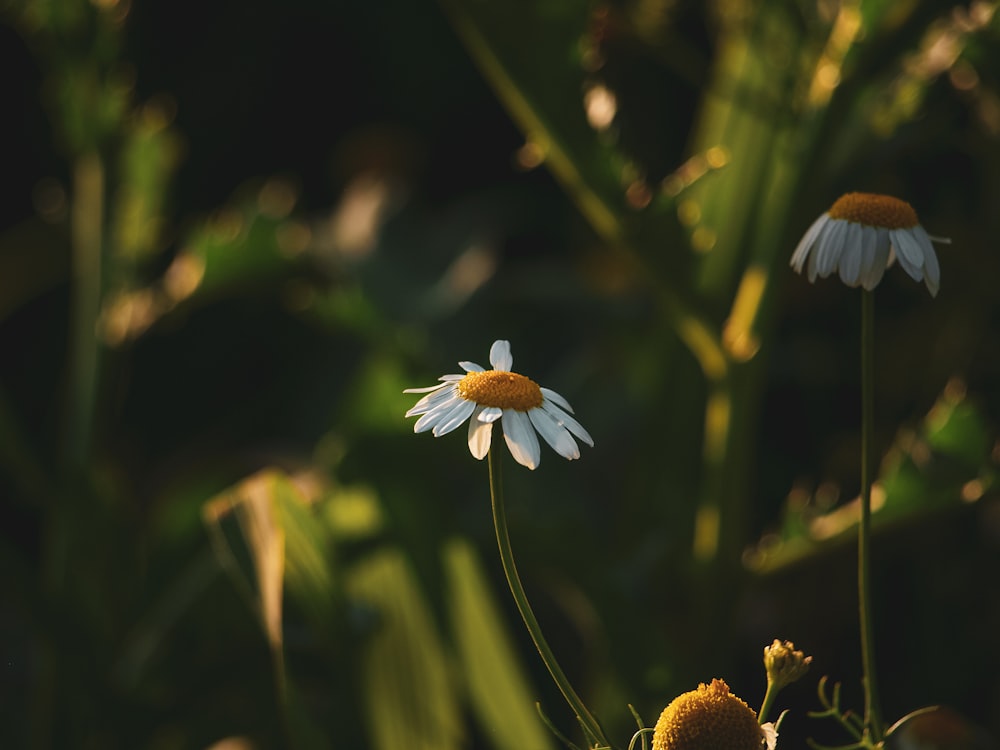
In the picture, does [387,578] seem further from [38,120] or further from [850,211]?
[38,120]

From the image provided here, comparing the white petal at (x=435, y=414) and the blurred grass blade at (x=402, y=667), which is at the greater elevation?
the white petal at (x=435, y=414)

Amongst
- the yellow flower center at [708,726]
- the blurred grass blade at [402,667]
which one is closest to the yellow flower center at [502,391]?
the yellow flower center at [708,726]

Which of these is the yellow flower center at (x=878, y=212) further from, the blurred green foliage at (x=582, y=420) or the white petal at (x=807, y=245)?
the blurred green foliage at (x=582, y=420)

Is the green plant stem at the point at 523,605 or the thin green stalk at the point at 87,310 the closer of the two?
the green plant stem at the point at 523,605

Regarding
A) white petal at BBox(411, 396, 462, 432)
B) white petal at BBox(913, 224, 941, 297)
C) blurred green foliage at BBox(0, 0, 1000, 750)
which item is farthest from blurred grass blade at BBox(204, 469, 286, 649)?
white petal at BBox(913, 224, 941, 297)

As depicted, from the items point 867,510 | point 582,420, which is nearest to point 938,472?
point 867,510

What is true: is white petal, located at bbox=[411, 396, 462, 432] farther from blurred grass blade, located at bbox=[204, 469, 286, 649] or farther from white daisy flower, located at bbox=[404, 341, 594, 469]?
blurred grass blade, located at bbox=[204, 469, 286, 649]

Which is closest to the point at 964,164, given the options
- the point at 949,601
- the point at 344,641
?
the point at 949,601
